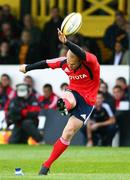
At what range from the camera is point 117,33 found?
22453 millimetres

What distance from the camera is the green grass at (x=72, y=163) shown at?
12589 millimetres

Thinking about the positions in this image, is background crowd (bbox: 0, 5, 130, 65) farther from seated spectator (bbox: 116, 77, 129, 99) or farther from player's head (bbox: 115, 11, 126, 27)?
seated spectator (bbox: 116, 77, 129, 99)

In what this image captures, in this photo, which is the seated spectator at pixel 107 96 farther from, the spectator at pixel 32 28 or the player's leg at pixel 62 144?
the player's leg at pixel 62 144

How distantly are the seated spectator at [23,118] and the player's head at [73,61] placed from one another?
7143 millimetres

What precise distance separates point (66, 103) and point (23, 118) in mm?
7502

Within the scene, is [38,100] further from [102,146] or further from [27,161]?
[27,161]

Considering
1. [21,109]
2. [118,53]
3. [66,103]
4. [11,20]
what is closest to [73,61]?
[66,103]

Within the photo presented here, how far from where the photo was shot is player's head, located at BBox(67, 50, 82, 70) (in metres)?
12.8

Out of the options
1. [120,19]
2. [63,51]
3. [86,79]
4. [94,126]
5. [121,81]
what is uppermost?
[86,79]

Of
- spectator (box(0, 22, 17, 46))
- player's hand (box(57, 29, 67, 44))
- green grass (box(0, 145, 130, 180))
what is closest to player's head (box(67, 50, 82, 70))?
player's hand (box(57, 29, 67, 44))

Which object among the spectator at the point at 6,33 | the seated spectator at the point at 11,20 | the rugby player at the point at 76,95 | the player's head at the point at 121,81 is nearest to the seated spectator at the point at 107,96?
the player's head at the point at 121,81

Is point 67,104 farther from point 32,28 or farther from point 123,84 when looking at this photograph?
point 32,28

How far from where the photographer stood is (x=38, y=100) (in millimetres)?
20906

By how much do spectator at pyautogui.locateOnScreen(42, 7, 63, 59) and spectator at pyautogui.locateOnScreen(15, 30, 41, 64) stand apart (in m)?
0.36
